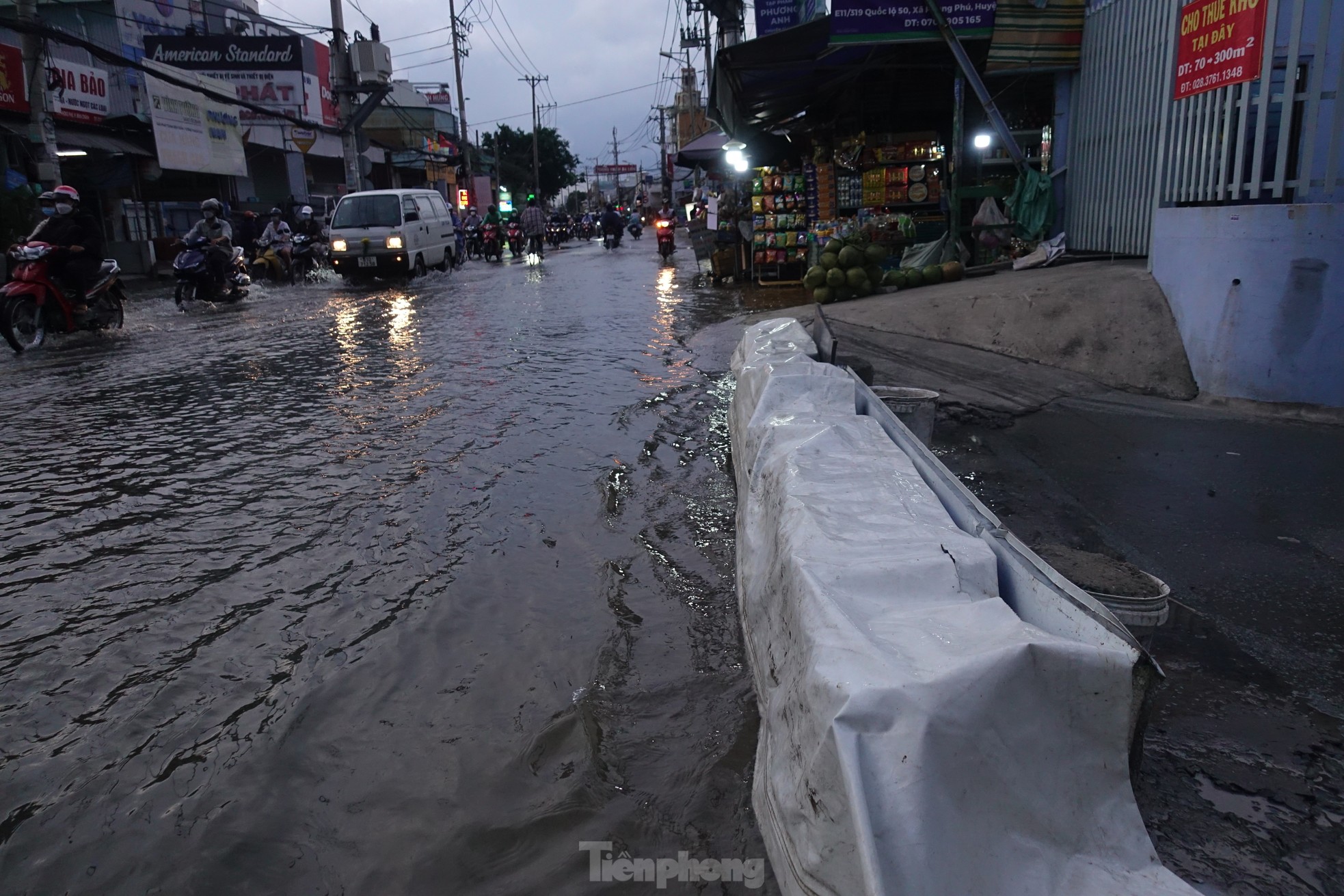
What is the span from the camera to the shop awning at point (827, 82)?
31.9 ft

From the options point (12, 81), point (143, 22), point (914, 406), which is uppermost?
point (143, 22)

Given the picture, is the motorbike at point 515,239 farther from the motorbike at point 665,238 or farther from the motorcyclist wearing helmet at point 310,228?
the motorcyclist wearing helmet at point 310,228

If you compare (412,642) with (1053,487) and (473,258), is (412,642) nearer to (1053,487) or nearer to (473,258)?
(1053,487)

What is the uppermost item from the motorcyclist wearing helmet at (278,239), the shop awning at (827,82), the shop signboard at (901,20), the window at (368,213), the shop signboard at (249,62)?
the shop signboard at (249,62)

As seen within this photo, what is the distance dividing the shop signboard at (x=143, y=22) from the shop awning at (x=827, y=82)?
17525 mm

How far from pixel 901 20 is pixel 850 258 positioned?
2.37m

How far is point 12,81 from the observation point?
16.1 meters

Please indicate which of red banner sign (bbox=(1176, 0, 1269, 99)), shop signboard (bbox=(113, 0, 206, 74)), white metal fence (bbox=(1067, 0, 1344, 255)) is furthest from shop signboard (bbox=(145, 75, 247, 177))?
red banner sign (bbox=(1176, 0, 1269, 99))

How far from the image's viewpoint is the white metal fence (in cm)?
521

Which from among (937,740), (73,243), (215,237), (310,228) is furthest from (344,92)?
(937,740)

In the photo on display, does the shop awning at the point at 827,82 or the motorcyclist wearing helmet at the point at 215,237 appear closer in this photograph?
the shop awning at the point at 827,82

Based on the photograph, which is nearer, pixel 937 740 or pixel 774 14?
pixel 937 740

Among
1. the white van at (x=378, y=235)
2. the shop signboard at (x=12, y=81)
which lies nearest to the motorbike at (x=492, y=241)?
the white van at (x=378, y=235)

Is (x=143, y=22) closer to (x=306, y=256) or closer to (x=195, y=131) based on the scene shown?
(x=195, y=131)
